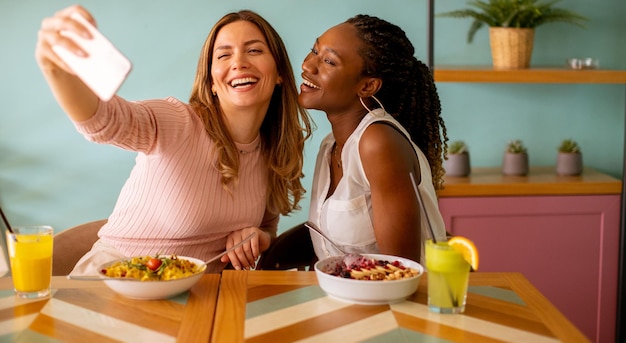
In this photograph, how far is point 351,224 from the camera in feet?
6.82

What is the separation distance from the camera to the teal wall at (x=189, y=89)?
3.40 meters

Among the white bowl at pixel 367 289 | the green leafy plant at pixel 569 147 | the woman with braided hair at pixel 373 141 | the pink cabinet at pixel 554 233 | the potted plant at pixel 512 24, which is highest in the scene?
the potted plant at pixel 512 24

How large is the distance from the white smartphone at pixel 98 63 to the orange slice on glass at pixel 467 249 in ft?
2.25

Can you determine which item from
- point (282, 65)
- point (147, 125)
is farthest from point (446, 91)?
point (147, 125)

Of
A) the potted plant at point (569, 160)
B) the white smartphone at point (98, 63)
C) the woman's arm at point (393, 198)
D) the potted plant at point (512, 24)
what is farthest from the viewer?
the potted plant at point (569, 160)

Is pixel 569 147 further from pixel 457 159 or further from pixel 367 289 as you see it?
pixel 367 289

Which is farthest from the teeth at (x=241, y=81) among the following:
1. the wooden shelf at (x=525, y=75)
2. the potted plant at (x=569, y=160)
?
the potted plant at (x=569, y=160)

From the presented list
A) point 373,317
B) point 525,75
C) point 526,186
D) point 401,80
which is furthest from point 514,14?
point 373,317

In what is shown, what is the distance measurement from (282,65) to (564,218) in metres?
1.52

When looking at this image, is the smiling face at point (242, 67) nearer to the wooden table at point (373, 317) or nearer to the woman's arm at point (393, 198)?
the woman's arm at point (393, 198)

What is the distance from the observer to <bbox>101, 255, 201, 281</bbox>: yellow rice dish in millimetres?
1592

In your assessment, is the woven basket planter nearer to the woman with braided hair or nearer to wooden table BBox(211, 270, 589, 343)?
the woman with braided hair

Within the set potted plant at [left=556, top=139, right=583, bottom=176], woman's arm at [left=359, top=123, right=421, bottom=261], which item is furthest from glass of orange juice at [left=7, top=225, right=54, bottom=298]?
potted plant at [left=556, top=139, right=583, bottom=176]

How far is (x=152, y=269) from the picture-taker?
5.29ft
